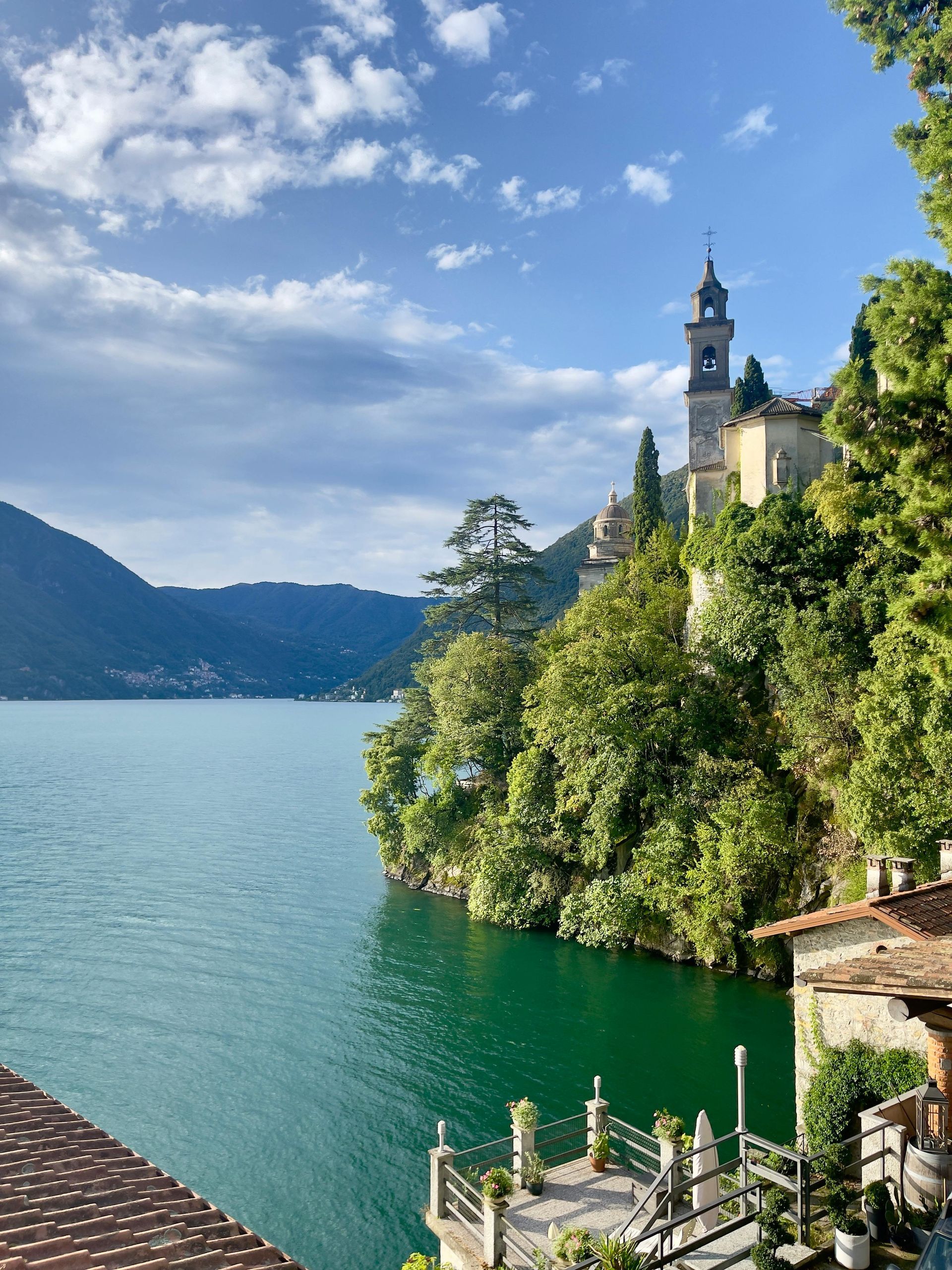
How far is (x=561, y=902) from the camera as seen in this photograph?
103ft

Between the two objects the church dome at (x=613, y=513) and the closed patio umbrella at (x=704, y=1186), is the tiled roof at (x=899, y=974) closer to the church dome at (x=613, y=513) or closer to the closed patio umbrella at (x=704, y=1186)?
the closed patio umbrella at (x=704, y=1186)

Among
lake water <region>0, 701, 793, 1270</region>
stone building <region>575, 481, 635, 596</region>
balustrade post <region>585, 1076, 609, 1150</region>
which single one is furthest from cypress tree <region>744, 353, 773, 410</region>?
balustrade post <region>585, 1076, 609, 1150</region>

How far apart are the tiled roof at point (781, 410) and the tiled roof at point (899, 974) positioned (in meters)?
27.2

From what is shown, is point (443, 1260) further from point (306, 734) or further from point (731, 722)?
point (306, 734)

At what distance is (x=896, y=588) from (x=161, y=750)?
317ft

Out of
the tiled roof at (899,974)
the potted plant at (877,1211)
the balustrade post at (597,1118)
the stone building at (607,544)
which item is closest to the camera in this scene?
the tiled roof at (899,974)

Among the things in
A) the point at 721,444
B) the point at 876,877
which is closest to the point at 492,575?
the point at 721,444

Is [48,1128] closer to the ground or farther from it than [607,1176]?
farther from it

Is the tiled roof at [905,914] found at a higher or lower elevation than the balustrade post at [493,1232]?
higher

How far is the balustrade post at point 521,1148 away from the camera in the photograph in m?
12.0

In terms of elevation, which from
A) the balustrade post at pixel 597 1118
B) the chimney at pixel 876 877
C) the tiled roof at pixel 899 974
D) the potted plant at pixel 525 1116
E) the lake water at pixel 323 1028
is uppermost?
the tiled roof at pixel 899 974

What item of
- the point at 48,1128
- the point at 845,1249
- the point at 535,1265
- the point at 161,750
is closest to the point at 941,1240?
the point at 845,1249

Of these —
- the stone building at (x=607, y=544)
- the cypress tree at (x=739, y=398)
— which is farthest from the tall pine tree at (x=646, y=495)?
the cypress tree at (x=739, y=398)

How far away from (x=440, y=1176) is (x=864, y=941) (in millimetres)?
7712
